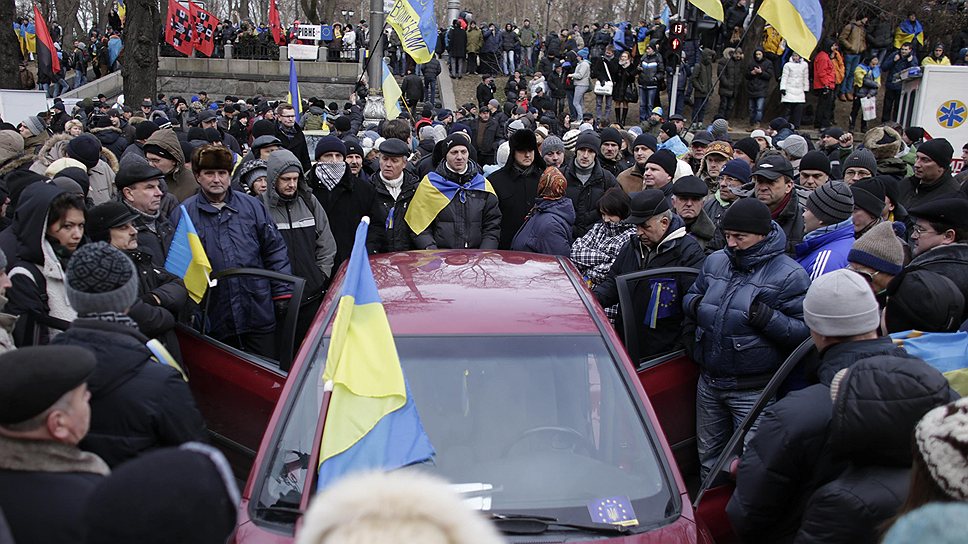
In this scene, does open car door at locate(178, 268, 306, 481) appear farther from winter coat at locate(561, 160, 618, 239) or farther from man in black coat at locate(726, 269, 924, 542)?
winter coat at locate(561, 160, 618, 239)

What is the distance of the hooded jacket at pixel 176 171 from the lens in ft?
24.2

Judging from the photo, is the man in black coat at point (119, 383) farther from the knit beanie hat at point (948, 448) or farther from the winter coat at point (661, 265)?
the winter coat at point (661, 265)

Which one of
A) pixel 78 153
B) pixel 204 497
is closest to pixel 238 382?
pixel 204 497

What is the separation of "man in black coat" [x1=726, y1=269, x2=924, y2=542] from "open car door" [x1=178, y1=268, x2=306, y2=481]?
2367 mm

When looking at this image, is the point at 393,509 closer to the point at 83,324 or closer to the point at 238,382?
the point at 83,324

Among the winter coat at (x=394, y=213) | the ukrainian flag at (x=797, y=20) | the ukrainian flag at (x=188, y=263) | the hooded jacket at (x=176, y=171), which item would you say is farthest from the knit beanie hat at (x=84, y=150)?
the ukrainian flag at (x=797, y=20)

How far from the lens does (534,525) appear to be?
295 centimetres

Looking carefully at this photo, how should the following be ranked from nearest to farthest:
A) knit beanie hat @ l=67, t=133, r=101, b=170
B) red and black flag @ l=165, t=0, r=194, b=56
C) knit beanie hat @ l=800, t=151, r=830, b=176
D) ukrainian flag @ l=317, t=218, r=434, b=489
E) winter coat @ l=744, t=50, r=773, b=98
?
ukrainian flag @ l=317, t=218, r=434, b=489, knit beanie hat @ l=800, t=151, r=830, b=176, knit beanie hat @ l=67, t=133, r=101, b=170, winter coat @ l=744, t=50, r=773, b=98, red and black flag @ l=165, t=0, r=194, b=56

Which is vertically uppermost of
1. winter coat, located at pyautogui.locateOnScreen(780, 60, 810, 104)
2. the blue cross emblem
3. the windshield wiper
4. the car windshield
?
winter coat, located at pyautogui.locateOnScreen(780, 60, 810, 104)

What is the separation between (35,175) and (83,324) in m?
4.07

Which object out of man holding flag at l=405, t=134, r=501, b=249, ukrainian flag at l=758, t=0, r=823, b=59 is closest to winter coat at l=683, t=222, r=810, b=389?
man holding flag at l=405, t=134, r=501, b=249

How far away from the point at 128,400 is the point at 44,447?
593 mm

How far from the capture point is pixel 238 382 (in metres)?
4.62

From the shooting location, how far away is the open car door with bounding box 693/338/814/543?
3590 mm
